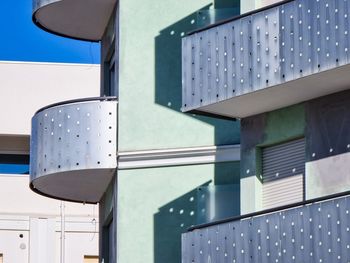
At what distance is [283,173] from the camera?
34094 millimetres

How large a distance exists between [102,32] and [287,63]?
987 cm

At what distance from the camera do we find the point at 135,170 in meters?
37.9

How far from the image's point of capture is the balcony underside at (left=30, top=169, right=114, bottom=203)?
127ft

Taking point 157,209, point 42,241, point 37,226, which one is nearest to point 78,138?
point 157,209

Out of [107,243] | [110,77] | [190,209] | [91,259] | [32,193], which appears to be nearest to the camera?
[190,209]

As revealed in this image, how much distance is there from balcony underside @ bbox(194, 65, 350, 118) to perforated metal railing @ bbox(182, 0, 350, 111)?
0.55ft

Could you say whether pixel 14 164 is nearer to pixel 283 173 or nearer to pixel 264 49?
pixel 283 173

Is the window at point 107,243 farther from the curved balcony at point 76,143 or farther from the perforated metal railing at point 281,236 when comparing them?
the perforated metal railing at point 281,236

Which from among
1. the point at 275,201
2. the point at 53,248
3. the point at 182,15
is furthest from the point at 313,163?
the point at 53,248

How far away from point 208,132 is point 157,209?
1.71 m

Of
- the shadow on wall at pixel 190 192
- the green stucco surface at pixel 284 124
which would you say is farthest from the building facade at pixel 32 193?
the green stucco surface at pixel 284 124

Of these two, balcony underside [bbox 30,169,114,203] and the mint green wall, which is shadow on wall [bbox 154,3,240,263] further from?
balcony underside [bbox 30,169,114,203]

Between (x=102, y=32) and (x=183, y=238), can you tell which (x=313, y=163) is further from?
(x=102, y=32)

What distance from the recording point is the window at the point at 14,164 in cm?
6775
